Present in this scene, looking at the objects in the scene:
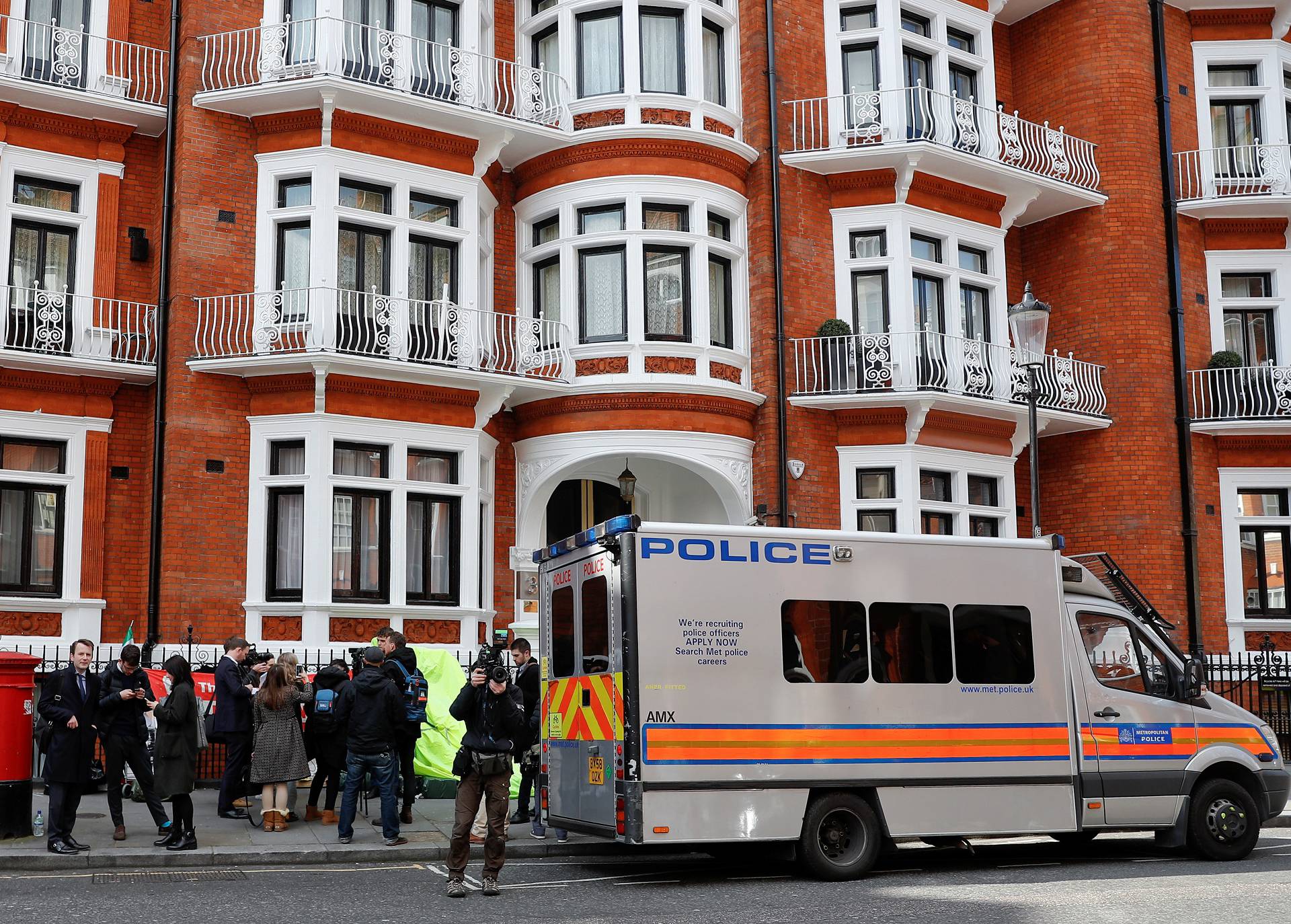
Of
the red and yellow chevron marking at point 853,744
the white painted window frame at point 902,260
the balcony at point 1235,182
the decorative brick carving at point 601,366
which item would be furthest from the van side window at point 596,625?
the balcony at point 1235,182

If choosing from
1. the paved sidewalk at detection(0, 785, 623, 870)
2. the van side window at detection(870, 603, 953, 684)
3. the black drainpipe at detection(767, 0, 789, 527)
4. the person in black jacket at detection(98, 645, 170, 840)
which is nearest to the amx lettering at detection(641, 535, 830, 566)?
the van side window at detection(870, 603, 953, 684)

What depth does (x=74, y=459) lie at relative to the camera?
1759cm

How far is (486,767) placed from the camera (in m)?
10.4

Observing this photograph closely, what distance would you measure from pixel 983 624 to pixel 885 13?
12863mm

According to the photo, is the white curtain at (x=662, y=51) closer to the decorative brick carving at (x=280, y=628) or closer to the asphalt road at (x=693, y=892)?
the decorative brick carving at (x=280, y=628)

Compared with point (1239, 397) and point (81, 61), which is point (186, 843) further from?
point (1239, 397)

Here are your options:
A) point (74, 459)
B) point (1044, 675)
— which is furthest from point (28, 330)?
point (1044, 675)

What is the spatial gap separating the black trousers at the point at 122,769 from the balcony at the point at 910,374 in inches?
430

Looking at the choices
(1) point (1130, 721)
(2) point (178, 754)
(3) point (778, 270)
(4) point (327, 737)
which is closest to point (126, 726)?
(2) point (178, 754)

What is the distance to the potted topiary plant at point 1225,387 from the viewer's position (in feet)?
74.0

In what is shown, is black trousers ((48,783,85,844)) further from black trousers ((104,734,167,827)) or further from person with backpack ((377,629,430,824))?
person with backpack ((377,629,430,824))

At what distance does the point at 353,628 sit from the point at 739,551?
8.20 meters

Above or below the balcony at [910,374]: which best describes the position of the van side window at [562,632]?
below

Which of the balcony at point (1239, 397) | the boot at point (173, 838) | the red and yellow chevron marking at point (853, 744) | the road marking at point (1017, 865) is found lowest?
the road marking at point (1017, 865)
